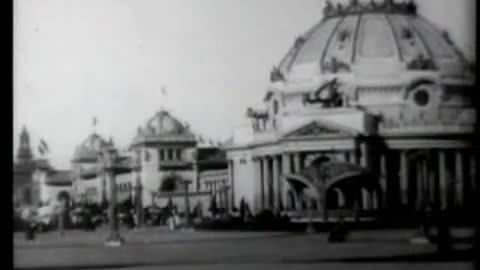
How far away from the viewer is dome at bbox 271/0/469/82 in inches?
356

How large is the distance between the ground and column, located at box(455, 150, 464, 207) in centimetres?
35

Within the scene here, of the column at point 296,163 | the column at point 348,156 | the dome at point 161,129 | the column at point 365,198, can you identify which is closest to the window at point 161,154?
the dome at point 161,129

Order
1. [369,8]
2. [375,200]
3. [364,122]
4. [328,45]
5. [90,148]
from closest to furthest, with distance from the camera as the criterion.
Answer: [90,148], [375,200], [369,8], [328,45], [364,122]

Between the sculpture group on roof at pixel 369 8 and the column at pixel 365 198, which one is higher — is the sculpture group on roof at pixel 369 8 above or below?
above

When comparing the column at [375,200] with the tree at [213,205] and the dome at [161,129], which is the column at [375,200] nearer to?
the tree at [213,205]

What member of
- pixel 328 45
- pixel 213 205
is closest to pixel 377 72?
pixel 328 45

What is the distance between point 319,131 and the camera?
9.97 meters

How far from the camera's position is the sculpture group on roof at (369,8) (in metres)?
9.01

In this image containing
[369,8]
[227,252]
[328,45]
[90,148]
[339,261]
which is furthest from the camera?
[328,45]

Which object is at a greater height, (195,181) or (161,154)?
(161,154)

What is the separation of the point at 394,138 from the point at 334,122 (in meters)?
0.47

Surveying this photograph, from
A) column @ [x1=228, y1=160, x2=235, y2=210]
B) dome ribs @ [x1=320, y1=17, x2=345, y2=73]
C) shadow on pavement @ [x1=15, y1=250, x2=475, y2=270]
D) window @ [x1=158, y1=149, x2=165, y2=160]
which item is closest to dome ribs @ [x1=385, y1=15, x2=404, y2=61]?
dome ribs @ [x1=320, y1=17, x2=345, y2=73]

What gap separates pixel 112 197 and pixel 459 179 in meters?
2.36

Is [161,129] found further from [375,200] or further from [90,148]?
[375,200]
